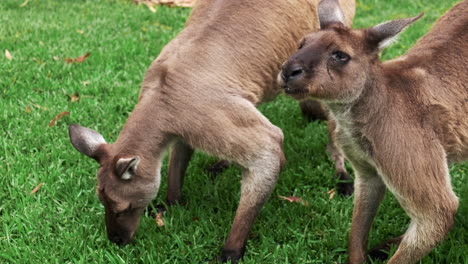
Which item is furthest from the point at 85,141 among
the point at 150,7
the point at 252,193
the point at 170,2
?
the point at 170,2

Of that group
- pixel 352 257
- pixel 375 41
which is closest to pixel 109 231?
pixel 352 257

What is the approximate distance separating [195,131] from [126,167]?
532mm

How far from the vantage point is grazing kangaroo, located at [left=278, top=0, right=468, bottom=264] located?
10.8 ft

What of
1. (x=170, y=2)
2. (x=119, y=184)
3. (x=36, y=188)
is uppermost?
(x=119, y=184)

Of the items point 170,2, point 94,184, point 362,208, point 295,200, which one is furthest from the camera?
point 170,2

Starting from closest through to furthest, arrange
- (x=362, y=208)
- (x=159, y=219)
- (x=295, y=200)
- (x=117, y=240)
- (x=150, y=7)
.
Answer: (x=362, y=208) → (x=117, y=240) → (x=159, y=219) → (x=295, y=200) → (x=150, y=7)

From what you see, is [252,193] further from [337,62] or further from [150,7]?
[150,7]

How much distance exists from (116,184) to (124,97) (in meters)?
2.44

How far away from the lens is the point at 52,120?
5.72 meters

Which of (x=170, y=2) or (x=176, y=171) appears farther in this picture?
(x=170, y=2)

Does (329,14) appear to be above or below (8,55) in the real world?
above

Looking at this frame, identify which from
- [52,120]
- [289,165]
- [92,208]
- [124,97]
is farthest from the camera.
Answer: [124,97]

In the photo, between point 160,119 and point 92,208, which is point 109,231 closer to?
point 92,208

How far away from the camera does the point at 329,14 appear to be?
3.67 m
